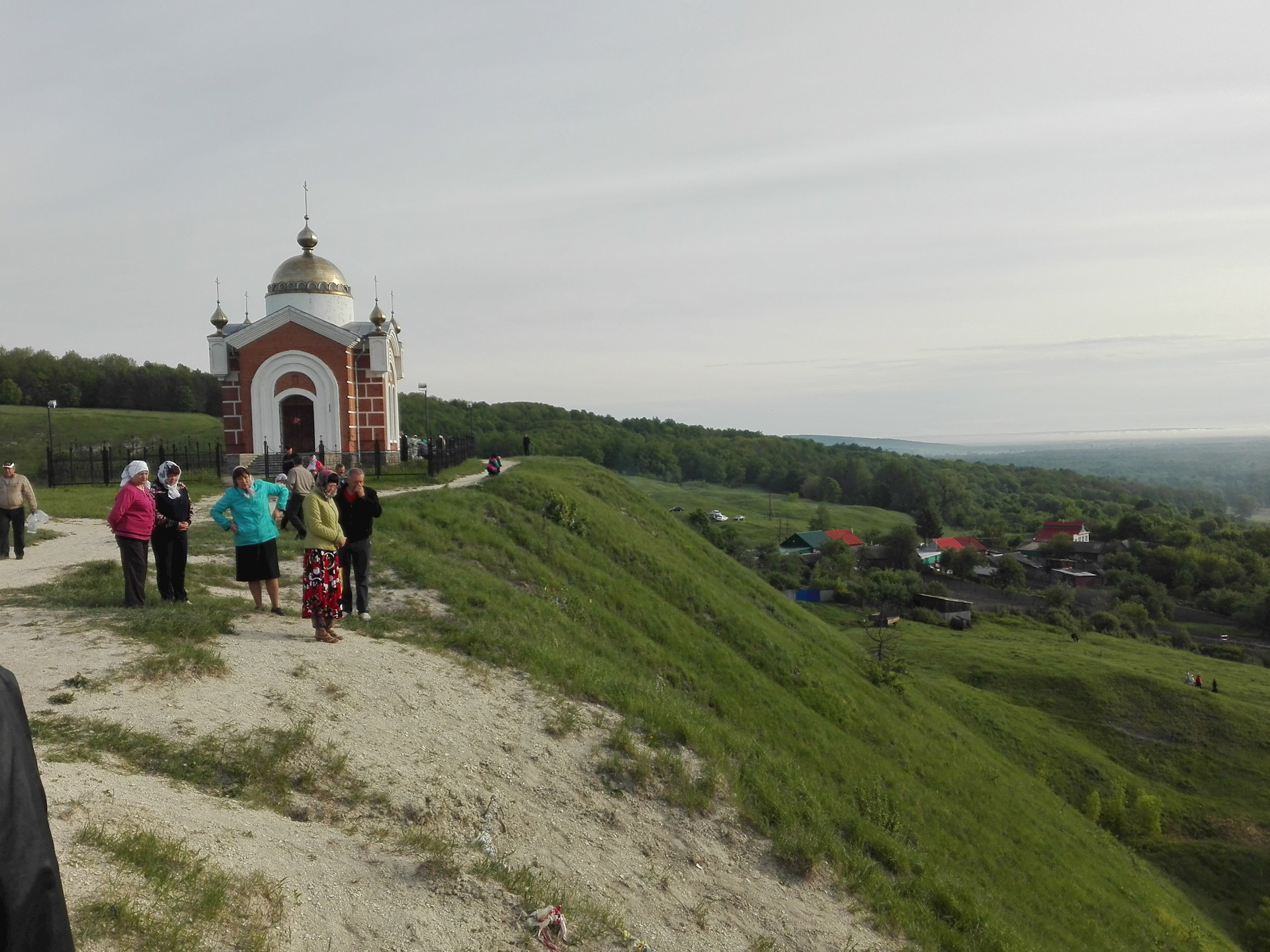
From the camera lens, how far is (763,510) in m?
120

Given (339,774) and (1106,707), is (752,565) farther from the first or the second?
(339,774)

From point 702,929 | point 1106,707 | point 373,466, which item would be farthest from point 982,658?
point 702,929

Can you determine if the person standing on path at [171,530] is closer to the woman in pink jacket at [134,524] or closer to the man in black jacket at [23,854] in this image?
the woman in pink jacket at [134,524]

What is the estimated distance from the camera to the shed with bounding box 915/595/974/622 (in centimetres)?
6606

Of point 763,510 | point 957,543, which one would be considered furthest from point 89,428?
point 957,543

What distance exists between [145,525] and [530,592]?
6.85 meters

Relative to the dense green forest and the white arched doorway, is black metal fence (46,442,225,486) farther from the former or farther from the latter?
the dense green forest

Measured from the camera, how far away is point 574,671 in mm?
10367

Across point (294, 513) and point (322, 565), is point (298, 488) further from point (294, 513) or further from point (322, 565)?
point (322, 565)

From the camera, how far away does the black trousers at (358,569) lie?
1024 cm

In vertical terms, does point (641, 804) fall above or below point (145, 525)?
below

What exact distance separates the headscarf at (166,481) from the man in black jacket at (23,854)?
8.98 meters

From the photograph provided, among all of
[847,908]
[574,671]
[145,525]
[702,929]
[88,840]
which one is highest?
[145,525]

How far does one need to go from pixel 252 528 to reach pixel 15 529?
6.98 metres
